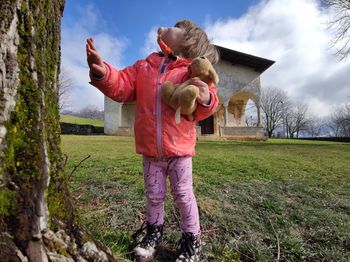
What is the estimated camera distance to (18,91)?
1.10m

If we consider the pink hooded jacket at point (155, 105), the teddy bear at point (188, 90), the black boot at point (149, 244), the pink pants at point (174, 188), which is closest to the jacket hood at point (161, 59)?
the pink hooded jacket at point (155, 105)

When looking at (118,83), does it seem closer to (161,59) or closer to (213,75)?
(161,59)

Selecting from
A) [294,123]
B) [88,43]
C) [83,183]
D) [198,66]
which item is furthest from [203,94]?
[294,123]

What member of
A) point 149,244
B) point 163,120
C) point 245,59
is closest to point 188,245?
point 149,244

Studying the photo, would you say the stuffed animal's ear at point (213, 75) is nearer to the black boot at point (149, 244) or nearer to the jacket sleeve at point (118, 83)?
the jacket sleeve at point (118, 83)

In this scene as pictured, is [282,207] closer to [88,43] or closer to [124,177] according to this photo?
[124,177]

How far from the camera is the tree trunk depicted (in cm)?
103

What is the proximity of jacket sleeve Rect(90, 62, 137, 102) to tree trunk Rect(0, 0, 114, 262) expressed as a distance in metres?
0.47

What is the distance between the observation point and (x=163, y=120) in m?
1.76

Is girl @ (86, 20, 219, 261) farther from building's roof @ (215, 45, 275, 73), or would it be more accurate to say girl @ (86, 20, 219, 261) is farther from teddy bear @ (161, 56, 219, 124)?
building's roof @ (215, 45, 275, 73)

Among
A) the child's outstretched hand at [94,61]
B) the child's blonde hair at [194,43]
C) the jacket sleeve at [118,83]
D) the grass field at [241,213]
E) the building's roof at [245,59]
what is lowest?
the grass field at [241,213]

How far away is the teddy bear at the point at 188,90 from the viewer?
1.61 m

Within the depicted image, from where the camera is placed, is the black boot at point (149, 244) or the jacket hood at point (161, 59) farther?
the jacket hood at point (161, 59)

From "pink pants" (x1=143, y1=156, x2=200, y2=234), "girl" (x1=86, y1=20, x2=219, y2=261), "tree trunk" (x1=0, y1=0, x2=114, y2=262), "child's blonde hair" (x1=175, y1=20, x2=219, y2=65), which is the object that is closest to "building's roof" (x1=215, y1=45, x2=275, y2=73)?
"child's blonde hair" (x1=175, y1=20, x2=219, y2=65)
